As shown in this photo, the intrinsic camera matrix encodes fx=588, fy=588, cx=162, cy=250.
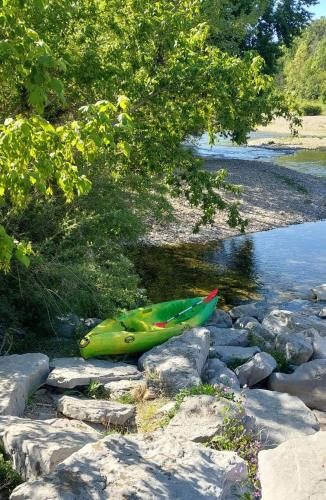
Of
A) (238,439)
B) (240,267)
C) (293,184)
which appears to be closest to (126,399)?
(238,439)

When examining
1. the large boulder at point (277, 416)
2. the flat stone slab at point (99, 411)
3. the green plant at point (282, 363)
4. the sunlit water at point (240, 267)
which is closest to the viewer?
the flat stone slab at point (99, 411)

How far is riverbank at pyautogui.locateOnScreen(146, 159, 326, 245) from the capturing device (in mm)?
18281

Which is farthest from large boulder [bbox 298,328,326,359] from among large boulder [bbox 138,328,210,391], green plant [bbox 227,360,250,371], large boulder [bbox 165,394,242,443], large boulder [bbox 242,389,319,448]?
large boulder [bbox 165,394,242,443]

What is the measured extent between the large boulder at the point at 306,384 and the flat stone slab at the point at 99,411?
2.77 meters

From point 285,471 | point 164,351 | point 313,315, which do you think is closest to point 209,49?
point 313,315

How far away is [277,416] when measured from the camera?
677 cm

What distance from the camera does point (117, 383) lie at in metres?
7.33

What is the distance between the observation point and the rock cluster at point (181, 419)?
426cm

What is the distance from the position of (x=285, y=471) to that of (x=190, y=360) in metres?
3.33

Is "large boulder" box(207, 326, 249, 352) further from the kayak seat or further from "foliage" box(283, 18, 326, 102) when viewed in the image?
"foliage" box(283, 18, 326, 102)

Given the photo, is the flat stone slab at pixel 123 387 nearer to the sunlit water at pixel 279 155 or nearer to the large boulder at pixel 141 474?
the large boulder at pixel 141 474

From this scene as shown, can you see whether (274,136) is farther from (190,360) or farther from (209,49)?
(190,360)

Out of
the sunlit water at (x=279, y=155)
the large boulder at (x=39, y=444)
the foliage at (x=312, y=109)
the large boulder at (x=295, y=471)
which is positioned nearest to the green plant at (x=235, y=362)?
the large boulder at (x=39, y=444)

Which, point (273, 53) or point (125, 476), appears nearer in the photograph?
point (125, 476)
